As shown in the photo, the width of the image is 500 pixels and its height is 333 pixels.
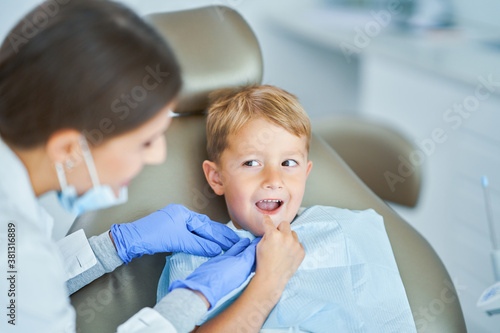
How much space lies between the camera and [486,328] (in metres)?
1.72

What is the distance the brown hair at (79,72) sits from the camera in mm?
645

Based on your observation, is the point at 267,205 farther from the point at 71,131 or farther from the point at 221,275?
the point at 71,131

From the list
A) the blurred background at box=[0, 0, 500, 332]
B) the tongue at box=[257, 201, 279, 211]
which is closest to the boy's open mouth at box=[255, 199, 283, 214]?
the tongue at box=[257, 201, 279, 211]

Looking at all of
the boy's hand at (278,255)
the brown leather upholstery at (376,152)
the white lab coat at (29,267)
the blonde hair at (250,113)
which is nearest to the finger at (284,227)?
the boy's hand at (278,255)

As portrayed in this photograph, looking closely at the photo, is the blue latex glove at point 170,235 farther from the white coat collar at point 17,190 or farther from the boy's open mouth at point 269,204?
the white coat collar at point 17,190

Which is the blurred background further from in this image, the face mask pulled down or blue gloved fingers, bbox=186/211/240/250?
the face mask pulled down

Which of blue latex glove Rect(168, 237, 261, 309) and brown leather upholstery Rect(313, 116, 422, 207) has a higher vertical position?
brown leather upholstery Rect(313, 116, 422, 207)

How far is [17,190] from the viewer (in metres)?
0.72

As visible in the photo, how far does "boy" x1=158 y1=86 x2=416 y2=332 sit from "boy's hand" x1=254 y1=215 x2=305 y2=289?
0.16 ft

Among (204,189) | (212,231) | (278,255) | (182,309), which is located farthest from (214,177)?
(182,309)

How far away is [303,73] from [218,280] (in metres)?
2.29

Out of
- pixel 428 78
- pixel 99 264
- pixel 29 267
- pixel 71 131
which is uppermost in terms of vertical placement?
pixel 428 78

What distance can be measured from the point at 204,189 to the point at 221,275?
0.36 meters

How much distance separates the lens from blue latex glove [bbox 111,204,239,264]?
0.99 m
